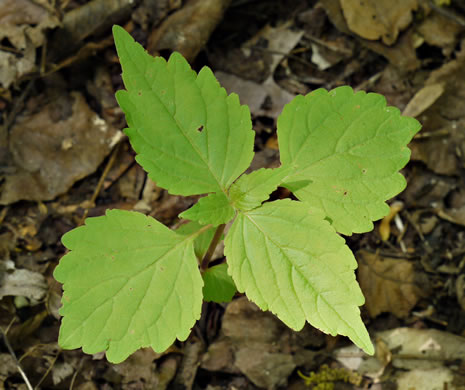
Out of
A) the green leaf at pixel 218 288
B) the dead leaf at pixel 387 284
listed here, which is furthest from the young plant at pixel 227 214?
the dead leaf at pixel 387 284

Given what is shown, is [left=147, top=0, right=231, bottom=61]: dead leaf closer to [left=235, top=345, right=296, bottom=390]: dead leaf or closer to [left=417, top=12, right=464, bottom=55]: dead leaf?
[left=417, top=12, right=464, bottom=55]: dead leaf

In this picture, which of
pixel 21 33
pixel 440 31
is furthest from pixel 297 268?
pixel 21 33

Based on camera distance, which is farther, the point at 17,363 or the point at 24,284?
the point at 24,284

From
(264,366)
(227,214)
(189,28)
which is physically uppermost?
(189,28)

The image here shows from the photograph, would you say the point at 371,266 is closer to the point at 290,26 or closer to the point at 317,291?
the point at 317,291

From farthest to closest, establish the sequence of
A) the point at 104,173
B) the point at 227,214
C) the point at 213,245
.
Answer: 1. the point at 104,173
2. the point at 213,245
3. the point at 227,214

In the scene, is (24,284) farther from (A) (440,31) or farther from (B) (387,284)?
(A) (440,31)
